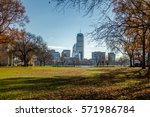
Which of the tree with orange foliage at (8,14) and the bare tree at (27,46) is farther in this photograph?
the bare tree at (27,46)

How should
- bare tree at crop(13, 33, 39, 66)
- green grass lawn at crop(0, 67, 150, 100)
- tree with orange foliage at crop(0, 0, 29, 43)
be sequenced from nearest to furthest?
green grass lawn at crop(0, 67, 150, 100)
tree with orange foliage at crop(0, 0, 29, 43)
bare tree at crop(13, 33, 39, 66)

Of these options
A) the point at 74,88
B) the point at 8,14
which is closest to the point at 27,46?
the point at 8,14

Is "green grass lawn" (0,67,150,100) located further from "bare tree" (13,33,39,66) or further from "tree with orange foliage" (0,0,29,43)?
"bare tree" (13,33,39,66)

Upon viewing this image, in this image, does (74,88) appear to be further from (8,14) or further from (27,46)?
(27,46)

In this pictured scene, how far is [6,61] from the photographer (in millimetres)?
130250

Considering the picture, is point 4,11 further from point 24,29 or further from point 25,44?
point 25,44

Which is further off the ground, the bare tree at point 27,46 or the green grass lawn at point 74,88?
the bare tree at point 27,46

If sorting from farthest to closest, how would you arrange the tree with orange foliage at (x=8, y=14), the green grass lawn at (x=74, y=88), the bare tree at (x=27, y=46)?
the bare tree at (x=27, y=46), the tree with orange foliage at (x=8, y=14), the green grass lawn at (x=74, y=88)

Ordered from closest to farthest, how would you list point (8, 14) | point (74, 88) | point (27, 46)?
point (74, 88)
point (8, 14)
point (27, 46)

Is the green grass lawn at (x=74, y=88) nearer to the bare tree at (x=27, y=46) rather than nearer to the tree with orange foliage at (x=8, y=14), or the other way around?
the tree with orange foliage at (x=8, y=14)

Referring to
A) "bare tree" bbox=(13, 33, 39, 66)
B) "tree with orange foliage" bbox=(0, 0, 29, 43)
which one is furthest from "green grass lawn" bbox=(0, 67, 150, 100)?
"bare tree" bbox=(13, 33, 39, 66)

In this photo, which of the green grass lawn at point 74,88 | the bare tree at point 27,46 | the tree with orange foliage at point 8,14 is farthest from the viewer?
the bare tree at point 27,46

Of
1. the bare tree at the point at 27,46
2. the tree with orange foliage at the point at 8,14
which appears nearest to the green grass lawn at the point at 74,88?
the tree with orange foliage at the point at 8,14

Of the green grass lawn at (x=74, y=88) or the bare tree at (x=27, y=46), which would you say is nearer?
the green grass lawn at (x=74, y=88)
